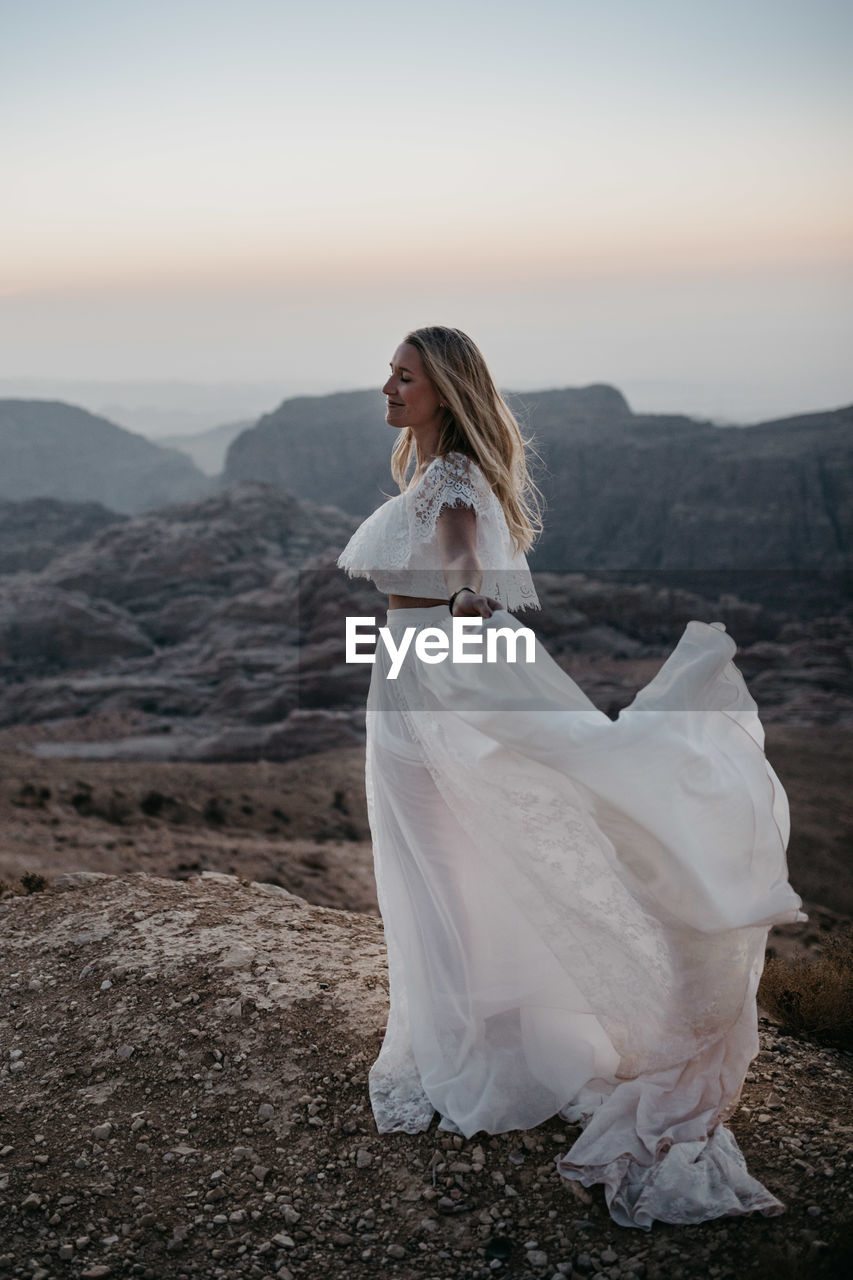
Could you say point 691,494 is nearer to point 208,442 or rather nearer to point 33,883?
point 33,883

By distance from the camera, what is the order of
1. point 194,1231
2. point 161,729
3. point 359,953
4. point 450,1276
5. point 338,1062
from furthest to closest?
point 161,729
point 359,953
point 338,1062
point 194,1231
point 450,1276

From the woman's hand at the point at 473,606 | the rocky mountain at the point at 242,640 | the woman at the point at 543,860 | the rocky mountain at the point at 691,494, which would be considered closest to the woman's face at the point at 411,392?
the woman at the point at 543,860

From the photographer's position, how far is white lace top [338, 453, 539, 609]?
3104 mm

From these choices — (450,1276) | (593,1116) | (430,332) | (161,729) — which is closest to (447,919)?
(593,1116)

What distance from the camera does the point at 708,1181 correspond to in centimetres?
283

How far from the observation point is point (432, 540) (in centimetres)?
312

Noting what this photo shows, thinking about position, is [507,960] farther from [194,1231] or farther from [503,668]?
[194,1231]

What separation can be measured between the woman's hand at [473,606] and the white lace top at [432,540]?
1.17ft

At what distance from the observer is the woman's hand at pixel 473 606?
2.76 meters

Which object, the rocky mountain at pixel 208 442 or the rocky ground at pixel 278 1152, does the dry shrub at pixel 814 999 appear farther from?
the rocky mountain at pixel 208 442

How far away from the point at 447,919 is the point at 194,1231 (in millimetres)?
1212

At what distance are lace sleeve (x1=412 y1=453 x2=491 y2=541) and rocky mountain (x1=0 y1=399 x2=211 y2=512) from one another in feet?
352

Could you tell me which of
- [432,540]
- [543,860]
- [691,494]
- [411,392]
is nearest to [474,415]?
[411,392]

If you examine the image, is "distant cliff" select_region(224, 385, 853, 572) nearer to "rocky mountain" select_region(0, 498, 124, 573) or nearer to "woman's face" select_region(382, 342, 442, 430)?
"rocky mountain" select_region(0, 498, 124, 573)
